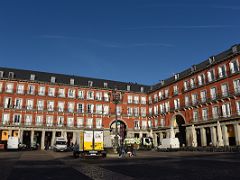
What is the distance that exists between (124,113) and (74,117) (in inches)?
492

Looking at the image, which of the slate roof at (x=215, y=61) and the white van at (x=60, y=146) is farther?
the white van at (x=60, y=146)

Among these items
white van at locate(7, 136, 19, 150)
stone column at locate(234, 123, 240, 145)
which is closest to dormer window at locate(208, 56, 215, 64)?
stone column at locate(234, 123, 240, 145)

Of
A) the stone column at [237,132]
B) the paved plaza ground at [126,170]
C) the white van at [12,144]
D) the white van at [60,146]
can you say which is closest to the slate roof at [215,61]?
the stone column at [237,132]

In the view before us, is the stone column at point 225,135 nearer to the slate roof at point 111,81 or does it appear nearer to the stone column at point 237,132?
the stone column at point 237,132

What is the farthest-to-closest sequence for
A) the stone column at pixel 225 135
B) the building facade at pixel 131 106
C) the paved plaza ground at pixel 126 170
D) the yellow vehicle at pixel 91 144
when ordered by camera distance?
the building facade at pixel 131 106, the stone column at pixel 225 135, the yellow vehicle at pixel 91 144, the paved plaza ground at pixel 126 170

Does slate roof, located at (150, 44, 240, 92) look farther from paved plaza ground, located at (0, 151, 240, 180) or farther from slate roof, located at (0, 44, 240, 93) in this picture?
paved plaza ground, located at (0, 151, 240, 180)

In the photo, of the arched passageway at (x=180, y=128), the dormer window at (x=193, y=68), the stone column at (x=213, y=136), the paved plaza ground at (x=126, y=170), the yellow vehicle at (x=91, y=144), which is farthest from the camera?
the arched passageway at (x=180, y=128)

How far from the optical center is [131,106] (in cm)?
5831

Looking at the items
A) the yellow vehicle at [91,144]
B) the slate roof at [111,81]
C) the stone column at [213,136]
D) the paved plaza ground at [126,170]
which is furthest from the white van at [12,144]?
the stone column at [213,136]

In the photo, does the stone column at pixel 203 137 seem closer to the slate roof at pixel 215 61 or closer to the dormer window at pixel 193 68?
the slate roof at pixel 215 61

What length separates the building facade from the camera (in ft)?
120

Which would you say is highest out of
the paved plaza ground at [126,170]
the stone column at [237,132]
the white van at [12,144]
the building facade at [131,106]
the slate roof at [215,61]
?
the slate roof at [215,61]

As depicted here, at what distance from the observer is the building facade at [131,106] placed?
36.6 m

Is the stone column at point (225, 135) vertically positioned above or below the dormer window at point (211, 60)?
below
